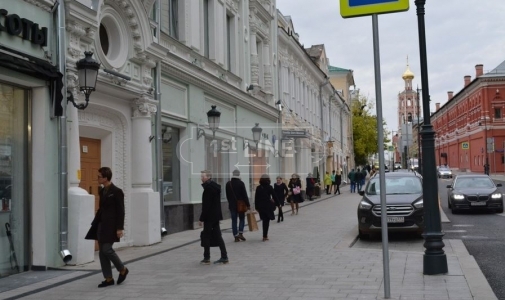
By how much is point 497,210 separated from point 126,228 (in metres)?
13.6

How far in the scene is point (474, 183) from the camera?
2216 centimetres

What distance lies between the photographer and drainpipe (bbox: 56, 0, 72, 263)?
10.1 meters

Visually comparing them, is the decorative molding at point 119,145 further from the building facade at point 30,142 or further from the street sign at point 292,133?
the street sign at point 292,133

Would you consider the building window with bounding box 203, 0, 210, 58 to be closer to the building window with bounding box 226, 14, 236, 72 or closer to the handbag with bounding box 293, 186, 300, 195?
the building window with bounding box 226, 14, 236, 72

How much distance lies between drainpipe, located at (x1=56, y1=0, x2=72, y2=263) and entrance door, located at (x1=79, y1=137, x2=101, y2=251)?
6.35 ft

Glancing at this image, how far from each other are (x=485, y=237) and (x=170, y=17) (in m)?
10.2

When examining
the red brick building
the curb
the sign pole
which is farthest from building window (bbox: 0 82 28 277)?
the red brick building

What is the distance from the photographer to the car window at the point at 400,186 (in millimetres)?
15453

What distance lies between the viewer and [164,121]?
1564 centimetres

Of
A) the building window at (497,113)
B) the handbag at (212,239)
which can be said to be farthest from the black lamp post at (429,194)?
the building window at (497,113)

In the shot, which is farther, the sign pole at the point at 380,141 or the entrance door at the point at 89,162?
the entrance door at the point at 89,162

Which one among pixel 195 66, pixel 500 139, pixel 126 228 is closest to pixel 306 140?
pixel 195 66

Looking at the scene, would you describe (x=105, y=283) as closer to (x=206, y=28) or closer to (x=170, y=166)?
(x=170, y=166)

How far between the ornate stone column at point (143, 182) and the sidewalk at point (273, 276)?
1.41 ft
